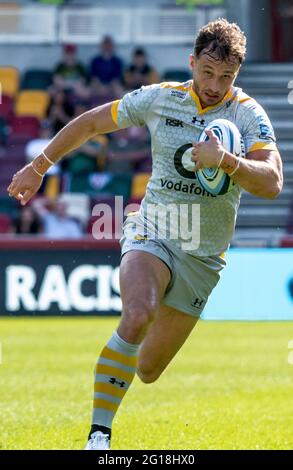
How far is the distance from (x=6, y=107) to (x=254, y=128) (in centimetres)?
1476

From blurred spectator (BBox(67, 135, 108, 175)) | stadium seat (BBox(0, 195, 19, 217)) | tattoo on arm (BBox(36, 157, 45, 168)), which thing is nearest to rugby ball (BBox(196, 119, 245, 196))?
tattoo on arm (BBox(36, 157, 45, 168))

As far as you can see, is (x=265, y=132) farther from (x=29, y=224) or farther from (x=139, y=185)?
(x=139, y=185)

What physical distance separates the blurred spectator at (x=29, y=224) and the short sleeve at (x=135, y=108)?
10.2 metres

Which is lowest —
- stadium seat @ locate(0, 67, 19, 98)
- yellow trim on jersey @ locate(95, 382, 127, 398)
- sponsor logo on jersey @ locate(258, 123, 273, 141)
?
yellow trim on jersey @ locate(95, 382, 127, 398)

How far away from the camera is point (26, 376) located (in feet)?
34.8

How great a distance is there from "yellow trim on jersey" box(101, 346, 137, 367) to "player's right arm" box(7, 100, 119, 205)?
1080mm

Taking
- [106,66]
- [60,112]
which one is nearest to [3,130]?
[60,112]

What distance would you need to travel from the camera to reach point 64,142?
21.7ft

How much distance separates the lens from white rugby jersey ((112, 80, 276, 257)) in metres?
6.45

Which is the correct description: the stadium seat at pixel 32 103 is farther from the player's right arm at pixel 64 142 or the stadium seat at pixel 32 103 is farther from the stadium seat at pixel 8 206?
the player's right arm at pixel 64 142

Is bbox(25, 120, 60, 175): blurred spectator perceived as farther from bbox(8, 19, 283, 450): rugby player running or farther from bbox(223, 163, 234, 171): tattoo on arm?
bbox(223, 163, 234, 171): tattoo on arm

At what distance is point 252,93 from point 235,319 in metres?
6.29

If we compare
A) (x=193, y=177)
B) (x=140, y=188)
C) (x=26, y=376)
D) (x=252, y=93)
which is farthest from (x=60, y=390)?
(x=252, y=93)

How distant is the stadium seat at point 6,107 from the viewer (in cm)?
2045
